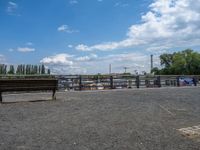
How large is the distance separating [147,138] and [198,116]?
3.30 m

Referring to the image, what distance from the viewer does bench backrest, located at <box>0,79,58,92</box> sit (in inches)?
453

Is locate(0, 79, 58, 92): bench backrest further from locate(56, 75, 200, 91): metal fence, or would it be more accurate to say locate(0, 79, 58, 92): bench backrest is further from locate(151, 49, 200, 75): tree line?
locate(151, 49, 200, 75): tree line

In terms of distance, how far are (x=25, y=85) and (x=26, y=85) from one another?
0.04 meters

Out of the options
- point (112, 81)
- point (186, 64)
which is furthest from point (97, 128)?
point (186, 64)

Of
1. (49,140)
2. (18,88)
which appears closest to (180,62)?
(18,88)

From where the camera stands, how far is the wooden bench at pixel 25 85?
37.8 feet

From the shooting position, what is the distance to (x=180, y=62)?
86688 millimetres

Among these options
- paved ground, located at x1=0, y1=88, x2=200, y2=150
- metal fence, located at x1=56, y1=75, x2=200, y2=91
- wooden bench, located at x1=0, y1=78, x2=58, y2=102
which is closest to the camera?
paved ground, located at x1=0, y1=88, x2=200, y2=150

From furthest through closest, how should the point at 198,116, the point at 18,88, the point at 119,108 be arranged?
the point at 18,88
the point at 119,108
the point at 198,116

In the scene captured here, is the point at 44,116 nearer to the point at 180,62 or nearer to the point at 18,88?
the point at 18,88

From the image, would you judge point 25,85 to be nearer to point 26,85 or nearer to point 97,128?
point 26,85

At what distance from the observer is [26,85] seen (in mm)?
12062

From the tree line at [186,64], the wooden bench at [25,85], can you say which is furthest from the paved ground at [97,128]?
the tree line at [186,64]

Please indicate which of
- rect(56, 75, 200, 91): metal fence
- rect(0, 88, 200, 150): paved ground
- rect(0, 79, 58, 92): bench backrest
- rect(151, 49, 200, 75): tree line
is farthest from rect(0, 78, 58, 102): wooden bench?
rect(151, 49, 200, 75): tree line
